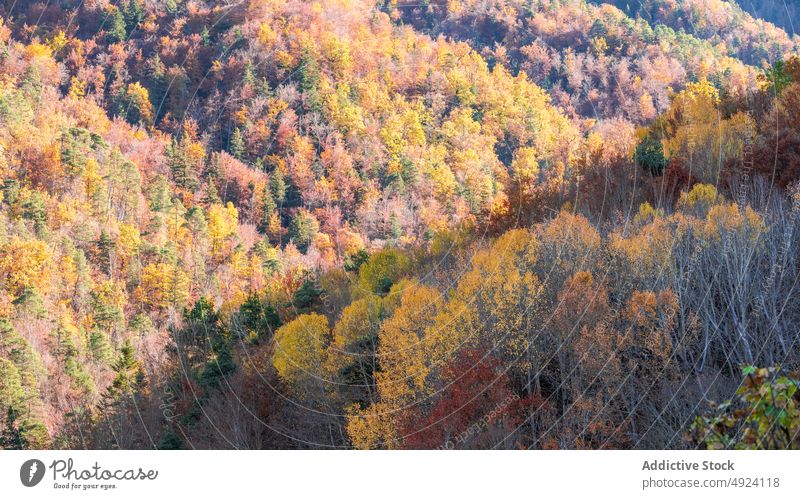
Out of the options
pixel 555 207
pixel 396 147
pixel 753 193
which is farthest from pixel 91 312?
pixel 753 193
